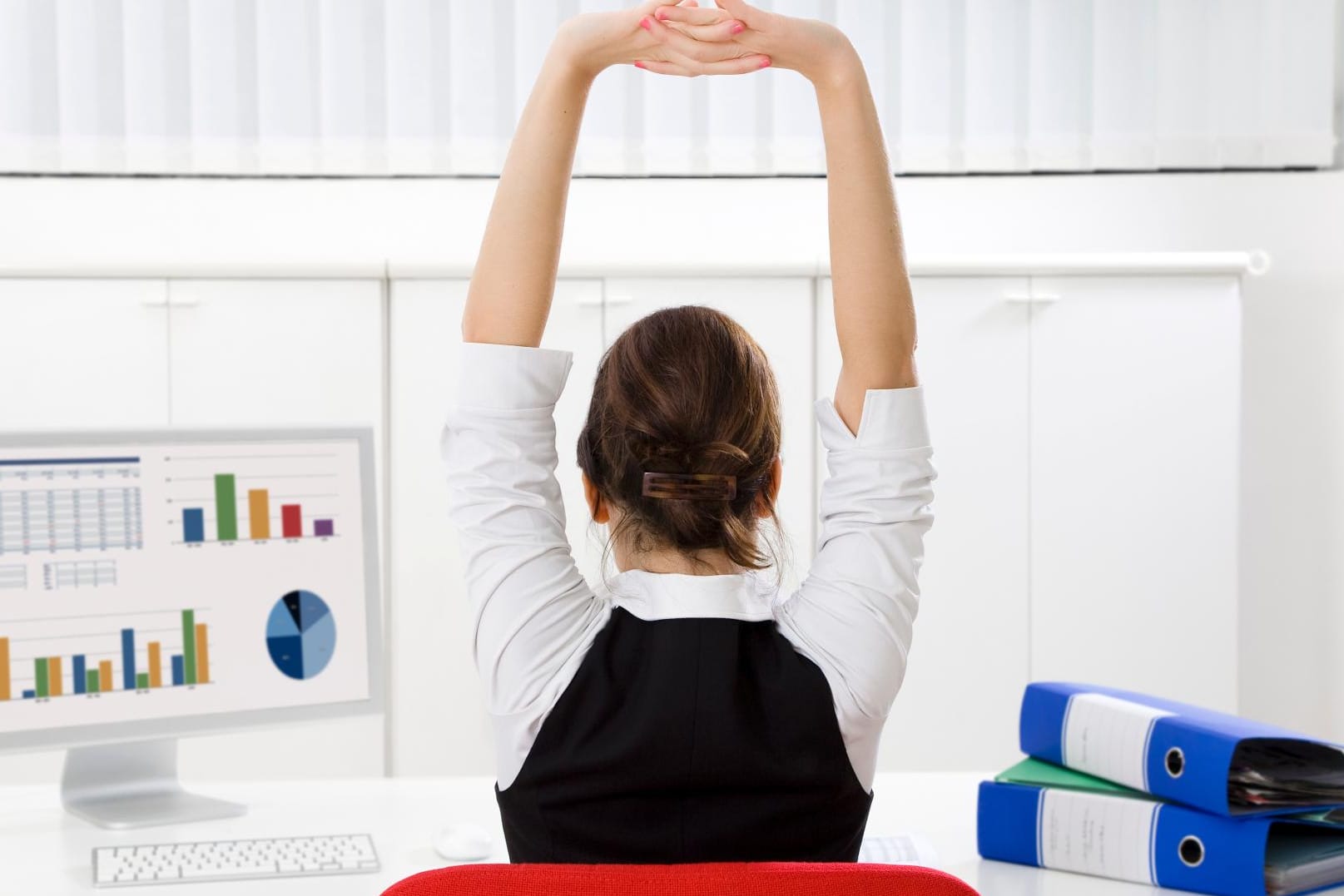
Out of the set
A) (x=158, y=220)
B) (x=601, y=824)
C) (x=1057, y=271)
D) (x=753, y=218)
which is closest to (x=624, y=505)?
(x=601, y=824)

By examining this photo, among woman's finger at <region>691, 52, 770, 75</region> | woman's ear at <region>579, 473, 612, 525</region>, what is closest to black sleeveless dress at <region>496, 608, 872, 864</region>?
woman's ear at <region>579, 473, 612, 525</region>

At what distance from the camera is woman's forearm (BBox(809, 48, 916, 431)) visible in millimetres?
1028

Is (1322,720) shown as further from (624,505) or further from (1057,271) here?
(624,505)

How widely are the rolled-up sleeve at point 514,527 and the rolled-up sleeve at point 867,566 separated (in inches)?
7.0

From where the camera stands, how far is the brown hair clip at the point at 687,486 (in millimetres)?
994

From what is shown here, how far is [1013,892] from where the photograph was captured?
1342 millimetres

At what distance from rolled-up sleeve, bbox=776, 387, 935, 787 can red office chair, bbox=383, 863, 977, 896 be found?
0.62 ft

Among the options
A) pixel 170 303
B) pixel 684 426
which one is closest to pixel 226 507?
pixel 684 426

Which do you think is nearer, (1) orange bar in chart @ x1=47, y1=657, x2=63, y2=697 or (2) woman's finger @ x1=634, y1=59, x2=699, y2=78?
(2) woman's finger @ x1=634, y1=59, x2=699, y2=78

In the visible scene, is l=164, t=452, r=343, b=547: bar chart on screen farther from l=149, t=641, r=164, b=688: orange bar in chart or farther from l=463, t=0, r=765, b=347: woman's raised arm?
l=463, t=0, r=765, b=347: woman's raised arm

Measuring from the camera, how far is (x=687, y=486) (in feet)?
3.26

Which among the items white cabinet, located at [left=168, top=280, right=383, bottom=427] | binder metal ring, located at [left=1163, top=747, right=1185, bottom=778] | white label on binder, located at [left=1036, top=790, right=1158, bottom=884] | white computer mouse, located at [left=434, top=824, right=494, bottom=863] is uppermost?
white cabinet, located at [left=168, top=280, right=383, bottom=427]

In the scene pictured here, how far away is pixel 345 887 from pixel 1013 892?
0.72 meters

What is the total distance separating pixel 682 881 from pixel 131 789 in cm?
122
